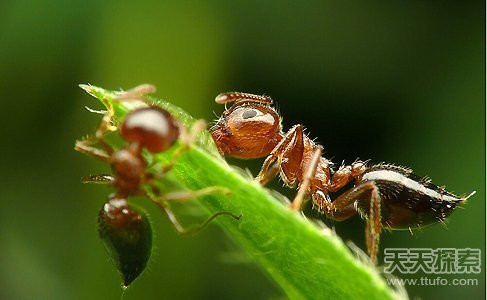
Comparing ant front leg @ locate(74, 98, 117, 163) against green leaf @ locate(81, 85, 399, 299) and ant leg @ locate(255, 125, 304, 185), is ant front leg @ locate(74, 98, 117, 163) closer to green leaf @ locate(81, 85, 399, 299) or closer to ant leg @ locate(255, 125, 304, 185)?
green leaf @ locate(81, 85, 399, 299)

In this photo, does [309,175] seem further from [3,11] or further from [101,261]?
[3,11]

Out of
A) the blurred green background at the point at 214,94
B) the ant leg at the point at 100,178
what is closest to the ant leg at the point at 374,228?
the ant leg at the point at 100,178

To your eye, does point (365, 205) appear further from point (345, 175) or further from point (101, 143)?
point (101, 143)


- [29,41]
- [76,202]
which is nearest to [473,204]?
[76,202]

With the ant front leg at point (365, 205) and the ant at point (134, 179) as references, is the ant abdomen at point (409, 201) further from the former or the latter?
the ant at point (134, 179)

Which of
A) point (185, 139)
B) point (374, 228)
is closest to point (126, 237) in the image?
point (185, 139)
